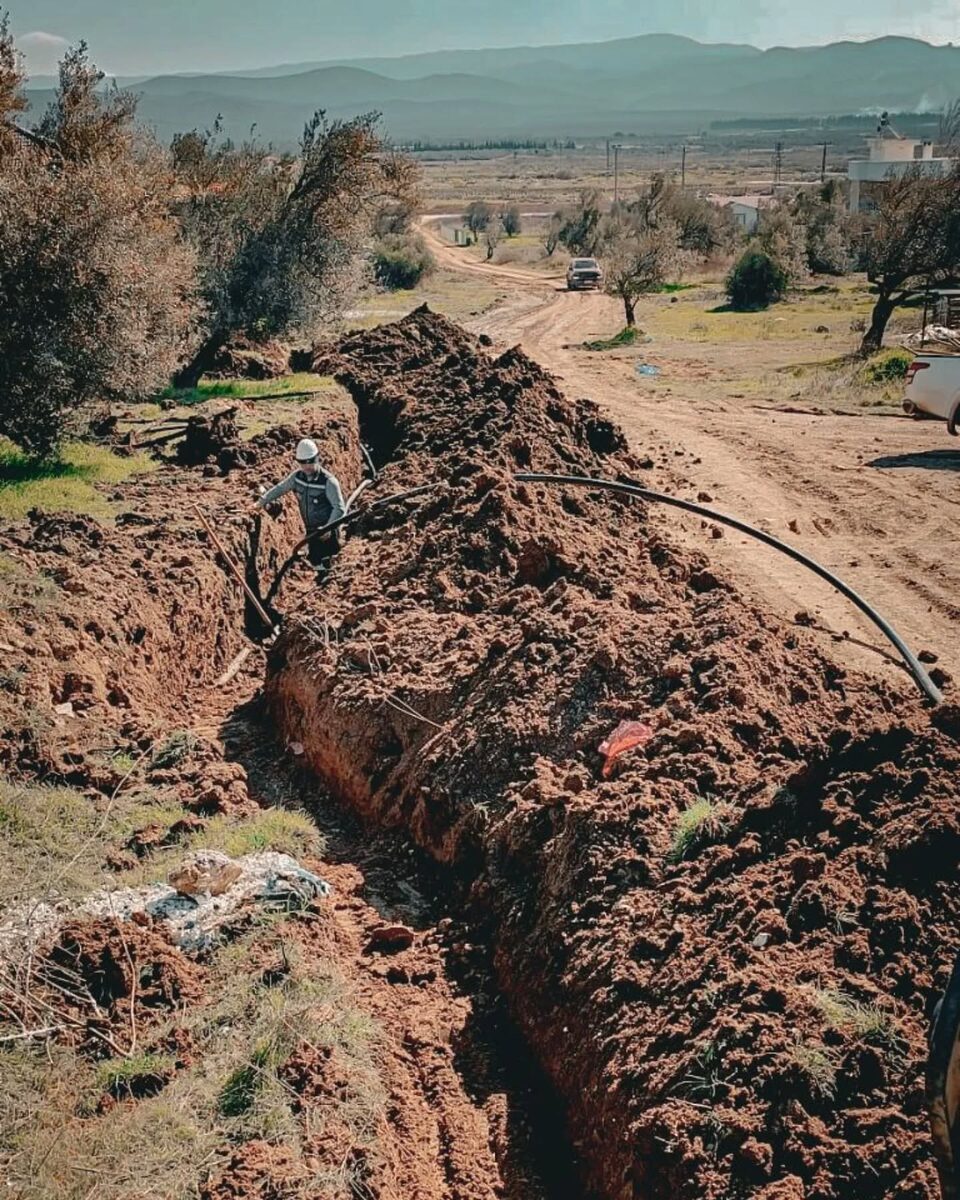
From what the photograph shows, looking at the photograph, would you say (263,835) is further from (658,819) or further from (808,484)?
(808,484)

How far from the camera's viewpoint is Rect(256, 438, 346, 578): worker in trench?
42.2ft

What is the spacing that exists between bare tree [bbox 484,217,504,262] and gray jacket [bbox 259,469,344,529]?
53189 millimetres

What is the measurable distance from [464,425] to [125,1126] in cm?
1227

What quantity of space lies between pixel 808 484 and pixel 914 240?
40.1 ft

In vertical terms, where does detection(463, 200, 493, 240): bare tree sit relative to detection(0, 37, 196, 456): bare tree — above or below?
below

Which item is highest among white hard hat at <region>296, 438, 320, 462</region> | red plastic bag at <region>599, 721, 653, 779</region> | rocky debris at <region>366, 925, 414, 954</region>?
white hard hat at <region>296, 438, 320, 462</region>

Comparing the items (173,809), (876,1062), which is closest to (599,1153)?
(876,1062)

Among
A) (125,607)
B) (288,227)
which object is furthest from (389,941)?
(288,227)

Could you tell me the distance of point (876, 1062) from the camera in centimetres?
499

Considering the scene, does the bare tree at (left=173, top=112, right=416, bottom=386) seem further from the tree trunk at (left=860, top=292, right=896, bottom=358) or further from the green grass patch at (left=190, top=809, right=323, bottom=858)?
the green grass patch at (left=190, top=809, right=323, bottom=858)

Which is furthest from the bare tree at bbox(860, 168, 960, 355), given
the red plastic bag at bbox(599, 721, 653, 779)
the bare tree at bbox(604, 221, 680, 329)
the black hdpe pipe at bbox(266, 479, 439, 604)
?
the red plastic bag at bbox(599, 721, 653, 779)

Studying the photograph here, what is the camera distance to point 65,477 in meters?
14.6

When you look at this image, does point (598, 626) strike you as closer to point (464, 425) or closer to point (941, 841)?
point (941, 841)

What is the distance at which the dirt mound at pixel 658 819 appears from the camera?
518 cm
